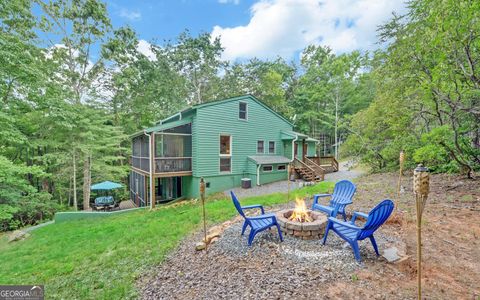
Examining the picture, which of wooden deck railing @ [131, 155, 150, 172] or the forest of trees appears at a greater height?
the forest of trees

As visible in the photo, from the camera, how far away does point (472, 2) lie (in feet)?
15.0

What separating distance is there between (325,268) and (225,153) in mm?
10122

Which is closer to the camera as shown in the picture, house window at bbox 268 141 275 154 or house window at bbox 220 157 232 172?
house window at bbox 220 157 232 172

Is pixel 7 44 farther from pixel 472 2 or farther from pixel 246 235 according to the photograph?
pixel 472 2

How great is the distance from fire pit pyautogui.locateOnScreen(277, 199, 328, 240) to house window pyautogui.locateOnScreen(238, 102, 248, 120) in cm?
928

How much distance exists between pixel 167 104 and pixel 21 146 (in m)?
12.5

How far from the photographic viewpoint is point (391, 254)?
11.3ft

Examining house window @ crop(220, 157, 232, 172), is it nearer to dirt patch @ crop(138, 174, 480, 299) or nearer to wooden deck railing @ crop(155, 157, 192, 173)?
wooden deck railing @ crop(155, 157, 192, 173)

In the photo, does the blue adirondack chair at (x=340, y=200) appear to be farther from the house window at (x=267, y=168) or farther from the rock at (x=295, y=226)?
the house window at (x=267, y=168)

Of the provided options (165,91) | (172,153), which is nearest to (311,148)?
(172,153)

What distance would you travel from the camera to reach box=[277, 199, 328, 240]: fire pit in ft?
13.8

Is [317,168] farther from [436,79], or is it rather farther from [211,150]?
[436,79]

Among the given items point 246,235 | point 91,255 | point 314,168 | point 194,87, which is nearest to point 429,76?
point 246,235

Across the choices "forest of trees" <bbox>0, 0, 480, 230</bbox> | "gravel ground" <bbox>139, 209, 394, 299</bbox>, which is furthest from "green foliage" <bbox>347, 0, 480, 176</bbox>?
"gravel ground" <bbox>139, 209, 394, 299</bbox>
